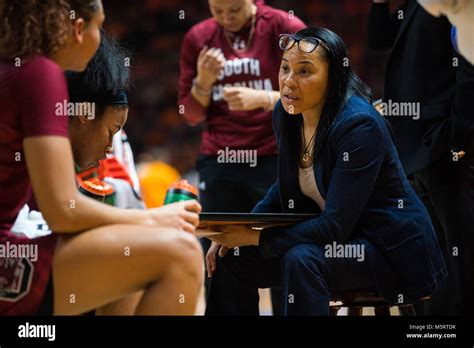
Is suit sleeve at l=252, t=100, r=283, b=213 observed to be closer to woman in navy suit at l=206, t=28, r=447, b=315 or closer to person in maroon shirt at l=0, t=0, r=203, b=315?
woman in navy suit at l=206, t=28, r=447, b=315

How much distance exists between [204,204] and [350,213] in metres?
0.97

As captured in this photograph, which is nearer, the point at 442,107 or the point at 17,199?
the point at 17,199

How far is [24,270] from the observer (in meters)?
1.67

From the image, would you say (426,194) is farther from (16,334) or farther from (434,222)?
(16,334)

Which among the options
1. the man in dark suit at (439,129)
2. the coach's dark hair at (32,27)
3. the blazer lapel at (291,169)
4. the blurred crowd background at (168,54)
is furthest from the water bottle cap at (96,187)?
the man in dark suit at (439,129)

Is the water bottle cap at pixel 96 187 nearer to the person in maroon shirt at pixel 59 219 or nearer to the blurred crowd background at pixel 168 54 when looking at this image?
the blurred crowd background at pixel 168 54

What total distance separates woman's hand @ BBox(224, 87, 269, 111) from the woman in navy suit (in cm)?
55

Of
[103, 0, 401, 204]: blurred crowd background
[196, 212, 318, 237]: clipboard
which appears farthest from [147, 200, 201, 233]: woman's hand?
[103, 0, 401, 204]: blurred crowd background

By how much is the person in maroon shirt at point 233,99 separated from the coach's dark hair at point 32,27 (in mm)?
1056

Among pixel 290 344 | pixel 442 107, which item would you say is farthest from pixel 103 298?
pixel 442 107

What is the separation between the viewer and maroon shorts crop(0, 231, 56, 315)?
5.44 feet

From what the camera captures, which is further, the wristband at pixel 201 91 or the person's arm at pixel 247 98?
the wristband at pixel 201 91

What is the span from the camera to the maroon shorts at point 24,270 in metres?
1.66

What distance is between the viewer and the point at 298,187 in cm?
214
